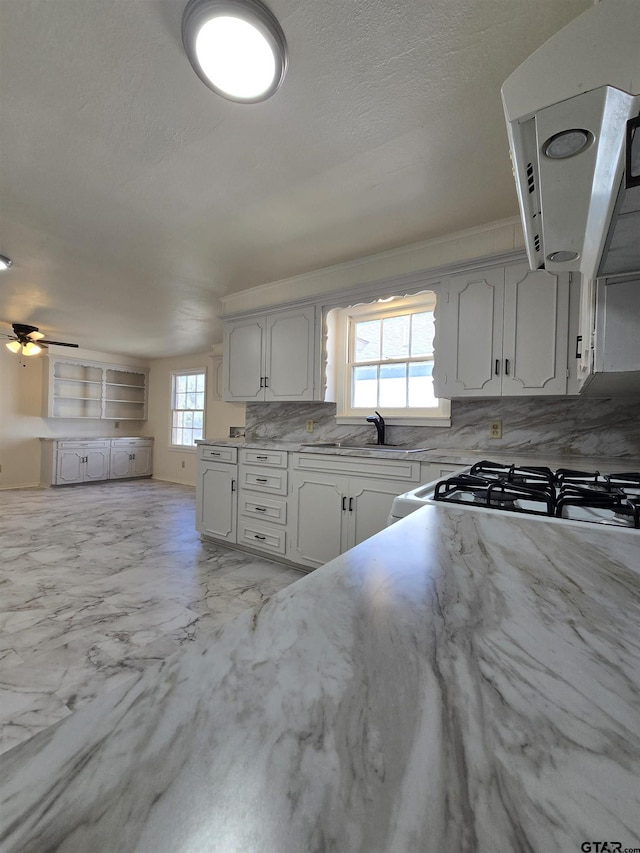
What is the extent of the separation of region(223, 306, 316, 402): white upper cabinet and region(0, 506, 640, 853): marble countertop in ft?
9.28

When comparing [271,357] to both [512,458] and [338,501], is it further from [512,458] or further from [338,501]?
[512,458]

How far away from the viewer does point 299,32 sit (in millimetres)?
1267

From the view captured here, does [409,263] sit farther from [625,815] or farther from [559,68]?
[625,815]

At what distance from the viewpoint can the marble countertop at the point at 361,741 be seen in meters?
0.24

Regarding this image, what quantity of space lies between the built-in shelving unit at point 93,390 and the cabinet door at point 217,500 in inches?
172

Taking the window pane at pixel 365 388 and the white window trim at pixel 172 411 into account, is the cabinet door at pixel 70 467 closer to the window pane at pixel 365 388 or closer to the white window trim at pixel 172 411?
the white window trim at pixel 172 411

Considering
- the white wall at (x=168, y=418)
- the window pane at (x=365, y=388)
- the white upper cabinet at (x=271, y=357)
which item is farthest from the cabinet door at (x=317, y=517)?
the white wall at (x=168, y=418)

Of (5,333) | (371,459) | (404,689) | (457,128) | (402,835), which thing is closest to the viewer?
(402,835)

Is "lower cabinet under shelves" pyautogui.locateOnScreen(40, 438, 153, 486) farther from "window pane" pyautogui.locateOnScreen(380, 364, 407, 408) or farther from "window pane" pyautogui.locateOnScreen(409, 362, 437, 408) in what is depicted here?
"window pane" pyautogui.locateOnScreen(409, 362, 437, 408)

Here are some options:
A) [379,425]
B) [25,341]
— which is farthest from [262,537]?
[25,341]

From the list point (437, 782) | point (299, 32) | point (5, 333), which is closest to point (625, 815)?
point (437, 782)

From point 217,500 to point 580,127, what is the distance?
3.37 meters

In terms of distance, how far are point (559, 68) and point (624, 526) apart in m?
0.87

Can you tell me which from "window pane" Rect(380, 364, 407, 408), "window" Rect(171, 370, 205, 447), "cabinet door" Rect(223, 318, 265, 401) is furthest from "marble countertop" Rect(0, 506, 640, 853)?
"window" Rect(171, 370, 205, 447)
